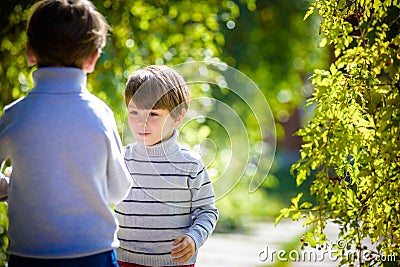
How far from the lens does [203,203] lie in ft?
7.15

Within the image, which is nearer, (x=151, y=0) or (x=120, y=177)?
(x=120, y=177)

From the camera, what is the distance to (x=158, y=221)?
215cm

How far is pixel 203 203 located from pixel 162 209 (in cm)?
12

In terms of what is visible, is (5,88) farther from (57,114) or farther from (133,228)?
(57,114)

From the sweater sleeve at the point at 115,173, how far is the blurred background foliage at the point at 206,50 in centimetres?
93

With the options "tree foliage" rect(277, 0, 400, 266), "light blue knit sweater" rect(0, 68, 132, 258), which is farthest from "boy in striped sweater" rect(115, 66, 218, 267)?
"light blue knit sweater" rect(0, 68, 132, 258)

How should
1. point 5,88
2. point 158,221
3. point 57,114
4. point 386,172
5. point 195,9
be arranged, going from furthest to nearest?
1. point 195,9
2. point 5,88
3. point 386,172
4. point 158,221
5. point 57,114

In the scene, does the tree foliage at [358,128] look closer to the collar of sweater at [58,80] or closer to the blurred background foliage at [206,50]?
the blurred background foliage at [206,50]

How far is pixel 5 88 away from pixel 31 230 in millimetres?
2032

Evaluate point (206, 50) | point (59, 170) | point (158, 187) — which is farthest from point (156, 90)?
point (206, 50)

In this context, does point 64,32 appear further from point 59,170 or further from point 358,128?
point 358,128

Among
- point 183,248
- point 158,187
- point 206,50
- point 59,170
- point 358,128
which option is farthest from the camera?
point 206,50

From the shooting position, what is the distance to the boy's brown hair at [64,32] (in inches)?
67.3

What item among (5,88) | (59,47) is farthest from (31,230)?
(5,88)
